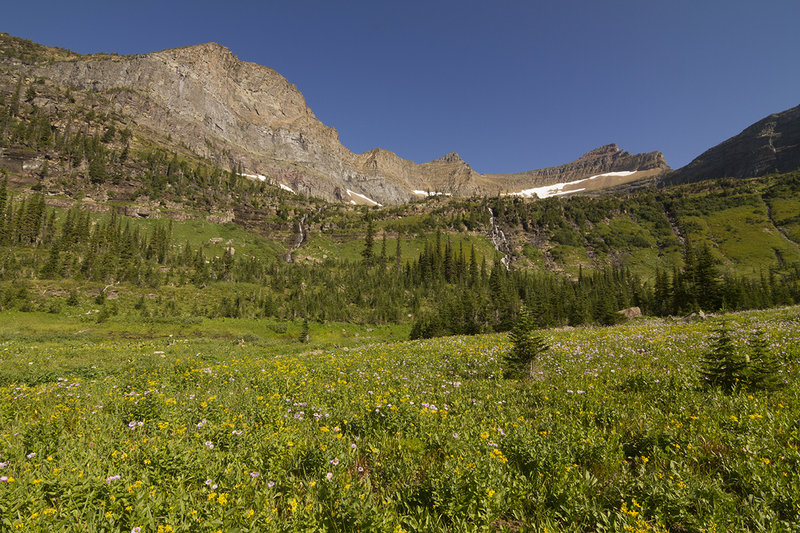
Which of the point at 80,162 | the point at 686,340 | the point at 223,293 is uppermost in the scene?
the point at 80,162

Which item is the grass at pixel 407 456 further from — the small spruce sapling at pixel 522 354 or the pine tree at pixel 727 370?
the small spruce sapling at pixel 522 354

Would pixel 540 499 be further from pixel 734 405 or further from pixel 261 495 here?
pixel 734 405

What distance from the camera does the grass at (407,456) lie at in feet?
11.9

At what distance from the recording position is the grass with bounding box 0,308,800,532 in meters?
3.62

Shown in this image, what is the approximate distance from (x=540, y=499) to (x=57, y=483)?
6.02 m

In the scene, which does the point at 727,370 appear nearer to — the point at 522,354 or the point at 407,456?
the point at 522,354

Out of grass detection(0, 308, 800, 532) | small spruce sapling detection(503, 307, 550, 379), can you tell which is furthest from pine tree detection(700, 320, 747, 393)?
small spruce sapling detection(503, 307, 550, 379)

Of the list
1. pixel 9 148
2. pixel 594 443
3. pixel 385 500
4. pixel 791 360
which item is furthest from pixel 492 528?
pixel 9 148

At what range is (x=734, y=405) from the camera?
650 centimetres

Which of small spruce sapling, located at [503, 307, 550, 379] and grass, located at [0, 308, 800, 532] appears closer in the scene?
grass, located at [0, 308, 800, 532]

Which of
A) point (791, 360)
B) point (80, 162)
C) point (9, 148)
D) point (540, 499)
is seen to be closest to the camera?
point (540, 499)

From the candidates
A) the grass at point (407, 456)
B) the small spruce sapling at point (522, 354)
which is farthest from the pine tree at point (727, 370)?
the small spruce sapling at point (522, 354)

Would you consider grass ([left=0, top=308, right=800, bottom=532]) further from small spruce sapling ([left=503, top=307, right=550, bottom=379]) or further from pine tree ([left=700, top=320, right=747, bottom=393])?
small spruce sapling ([left=503, top=307, right=550, bottom=379])

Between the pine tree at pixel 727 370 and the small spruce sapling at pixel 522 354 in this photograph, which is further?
the small spruce sapling at pixel 522 354
